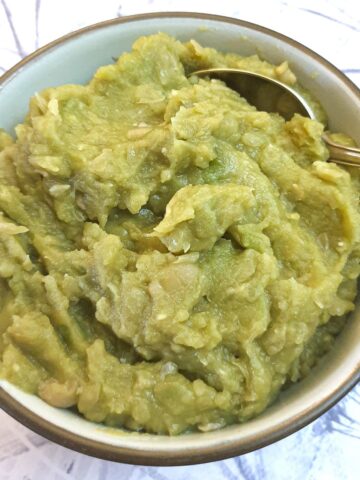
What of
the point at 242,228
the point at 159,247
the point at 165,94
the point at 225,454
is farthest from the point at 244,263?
the point at 165,94

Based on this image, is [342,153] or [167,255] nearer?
[167,255]

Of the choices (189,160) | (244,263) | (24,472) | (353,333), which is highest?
(189,160)

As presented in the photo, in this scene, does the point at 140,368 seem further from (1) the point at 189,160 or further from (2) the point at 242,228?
(1) the point at 189,160

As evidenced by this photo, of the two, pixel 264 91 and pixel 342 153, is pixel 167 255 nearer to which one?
pixel 342 153

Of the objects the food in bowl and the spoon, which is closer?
the food in bowl

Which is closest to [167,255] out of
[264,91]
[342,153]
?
[342,153]
